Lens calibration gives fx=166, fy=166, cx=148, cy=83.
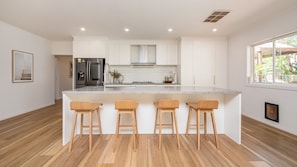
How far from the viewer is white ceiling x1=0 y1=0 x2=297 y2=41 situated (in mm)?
2969

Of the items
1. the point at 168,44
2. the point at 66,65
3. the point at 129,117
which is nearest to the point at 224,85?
the point at 168,44

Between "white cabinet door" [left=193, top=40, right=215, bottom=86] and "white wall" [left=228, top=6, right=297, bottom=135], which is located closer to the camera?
"white wall" [left=228, top=6, right=297, bottom=135]

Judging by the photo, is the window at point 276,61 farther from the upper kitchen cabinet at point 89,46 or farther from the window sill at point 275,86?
the upper kitchen cabinet at point 89,46

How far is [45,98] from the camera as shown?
590cm

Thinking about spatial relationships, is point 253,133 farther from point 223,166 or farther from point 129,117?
point 129,117

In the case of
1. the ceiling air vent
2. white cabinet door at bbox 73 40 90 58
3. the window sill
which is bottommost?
the window sill

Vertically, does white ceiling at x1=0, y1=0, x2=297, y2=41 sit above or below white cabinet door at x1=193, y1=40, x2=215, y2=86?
above

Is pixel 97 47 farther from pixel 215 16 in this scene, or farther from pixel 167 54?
pixel 215 16

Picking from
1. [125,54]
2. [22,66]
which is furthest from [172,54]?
[22,66]

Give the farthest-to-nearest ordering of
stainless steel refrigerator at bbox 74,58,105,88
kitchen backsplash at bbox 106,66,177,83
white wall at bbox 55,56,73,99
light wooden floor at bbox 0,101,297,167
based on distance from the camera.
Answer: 1. white wall at bbox 55,56,73,99
2. kitchen backsplash at bbox 106,66,177,83
3. stainless steel refrigerator at bbox 74,58,105,88
4. light wooden floor at bbox 0,101,297,167

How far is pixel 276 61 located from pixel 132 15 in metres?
3.37

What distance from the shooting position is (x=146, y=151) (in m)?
2.46

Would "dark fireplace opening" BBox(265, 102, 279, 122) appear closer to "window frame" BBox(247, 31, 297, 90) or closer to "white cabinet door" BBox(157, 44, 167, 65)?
"window frame" BBox(247, 31, 297, 90)

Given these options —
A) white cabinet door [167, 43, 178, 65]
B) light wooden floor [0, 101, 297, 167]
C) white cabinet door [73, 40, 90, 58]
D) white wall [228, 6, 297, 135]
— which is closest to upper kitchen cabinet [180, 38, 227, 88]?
white wall [228, 6, 297, 135]
